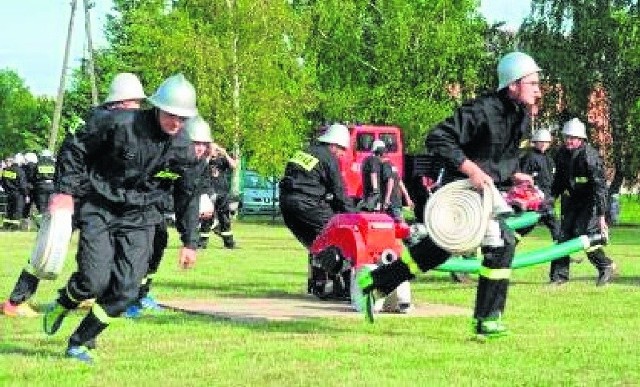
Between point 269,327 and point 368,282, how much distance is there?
0.97 m

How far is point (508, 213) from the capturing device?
9938 mm

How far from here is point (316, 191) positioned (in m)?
13.8

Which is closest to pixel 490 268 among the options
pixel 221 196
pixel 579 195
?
pixel 579 195

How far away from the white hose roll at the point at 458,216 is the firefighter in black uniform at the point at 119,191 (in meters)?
1.92

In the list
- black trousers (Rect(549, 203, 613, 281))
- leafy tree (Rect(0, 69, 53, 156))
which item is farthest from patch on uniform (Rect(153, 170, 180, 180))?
leafy tree (Rect(0, 69, 53, 156))

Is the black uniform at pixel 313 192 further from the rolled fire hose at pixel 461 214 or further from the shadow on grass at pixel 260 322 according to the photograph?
the rolled fire hose at pixel 461 214

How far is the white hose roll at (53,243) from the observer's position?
8.56 metres

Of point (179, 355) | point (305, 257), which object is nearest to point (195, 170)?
point (179, 355)

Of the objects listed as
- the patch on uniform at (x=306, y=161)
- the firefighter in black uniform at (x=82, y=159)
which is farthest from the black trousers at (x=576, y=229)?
the firefighter in black uniform at (x=82, y=159)

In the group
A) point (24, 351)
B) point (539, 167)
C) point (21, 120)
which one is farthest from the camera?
point (21, 120)

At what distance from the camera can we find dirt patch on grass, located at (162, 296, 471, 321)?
1216 centimetres

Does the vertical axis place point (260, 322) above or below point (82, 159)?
below

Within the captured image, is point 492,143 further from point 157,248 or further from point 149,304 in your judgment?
point 149,304

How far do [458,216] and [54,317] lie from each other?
3024 millimetres
